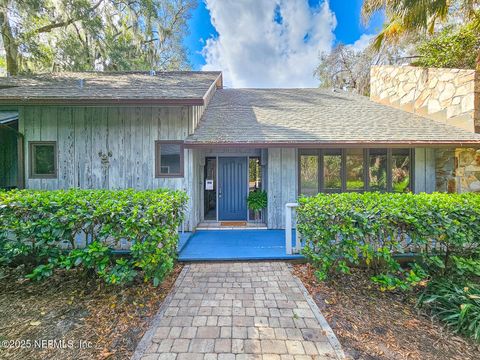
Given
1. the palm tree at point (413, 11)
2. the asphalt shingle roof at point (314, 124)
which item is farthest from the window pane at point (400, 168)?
the palm tree at point (413, 11)

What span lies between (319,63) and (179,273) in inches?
700

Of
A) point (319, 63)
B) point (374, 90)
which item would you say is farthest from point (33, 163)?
point (319, 63)

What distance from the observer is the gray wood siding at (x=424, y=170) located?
6746mm

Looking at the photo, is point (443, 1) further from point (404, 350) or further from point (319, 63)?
point (319, 63)

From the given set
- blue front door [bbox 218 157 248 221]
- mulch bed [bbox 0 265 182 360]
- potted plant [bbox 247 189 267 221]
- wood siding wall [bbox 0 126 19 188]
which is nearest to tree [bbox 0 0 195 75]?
wood siding wall [bbox 0 126 19 188]

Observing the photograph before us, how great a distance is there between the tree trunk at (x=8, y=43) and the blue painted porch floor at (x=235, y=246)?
37.0 ft

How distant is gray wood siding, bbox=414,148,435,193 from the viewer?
266 inches

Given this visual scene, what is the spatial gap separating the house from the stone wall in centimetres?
7

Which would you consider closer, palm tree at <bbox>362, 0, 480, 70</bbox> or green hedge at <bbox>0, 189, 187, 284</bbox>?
green hedge at <bbox>0, 189, 187, 284</bbox>

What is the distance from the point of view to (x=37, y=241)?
343 centimetres

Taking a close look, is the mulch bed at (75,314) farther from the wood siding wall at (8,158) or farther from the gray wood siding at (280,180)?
the wood siding wall at (8,158)

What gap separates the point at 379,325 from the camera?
297 centimetres

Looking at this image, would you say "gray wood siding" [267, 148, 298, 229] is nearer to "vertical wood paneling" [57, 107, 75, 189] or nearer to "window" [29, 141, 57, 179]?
"vertical wood paneling" [57, 107, 75, 189]

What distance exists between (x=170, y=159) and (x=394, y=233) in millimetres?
5364
